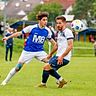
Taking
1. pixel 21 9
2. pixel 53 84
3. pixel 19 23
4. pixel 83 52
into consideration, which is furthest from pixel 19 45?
pixel 21 9

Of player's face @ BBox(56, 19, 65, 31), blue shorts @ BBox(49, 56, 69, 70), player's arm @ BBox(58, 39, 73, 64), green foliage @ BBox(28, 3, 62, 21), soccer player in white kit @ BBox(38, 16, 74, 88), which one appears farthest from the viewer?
green foliage @ BBox(28, 3, 62, 21)

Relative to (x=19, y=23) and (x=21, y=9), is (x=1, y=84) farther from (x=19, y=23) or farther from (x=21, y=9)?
(x=21, y=9)

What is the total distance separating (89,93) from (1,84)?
2713 millimetres

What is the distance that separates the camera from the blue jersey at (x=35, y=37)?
Answer: 46.4 ft

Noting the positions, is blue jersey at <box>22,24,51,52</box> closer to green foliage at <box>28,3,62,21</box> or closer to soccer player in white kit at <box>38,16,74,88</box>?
soccer player in white kit at <box>38,16,74,88</box>

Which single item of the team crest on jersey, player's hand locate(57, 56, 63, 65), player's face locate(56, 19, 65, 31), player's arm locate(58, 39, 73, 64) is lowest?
player's hand locate(57, 56, 63, 65)

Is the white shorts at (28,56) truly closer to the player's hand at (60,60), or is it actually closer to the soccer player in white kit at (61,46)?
the soccer player in white kit at (61,46)

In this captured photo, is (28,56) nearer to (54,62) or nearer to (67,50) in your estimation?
(54,62)

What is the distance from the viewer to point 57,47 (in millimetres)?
13891

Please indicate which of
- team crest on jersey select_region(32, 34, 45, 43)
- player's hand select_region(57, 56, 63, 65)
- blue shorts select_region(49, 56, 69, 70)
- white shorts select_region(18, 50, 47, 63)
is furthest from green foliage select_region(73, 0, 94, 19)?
player's hand select_region(57, 56, 63, 65)

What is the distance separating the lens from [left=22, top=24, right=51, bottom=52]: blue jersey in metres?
14.1

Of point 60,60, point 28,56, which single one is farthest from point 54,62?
point 28,56

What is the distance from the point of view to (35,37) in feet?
46.4

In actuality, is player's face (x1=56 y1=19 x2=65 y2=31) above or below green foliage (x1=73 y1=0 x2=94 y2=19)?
above
